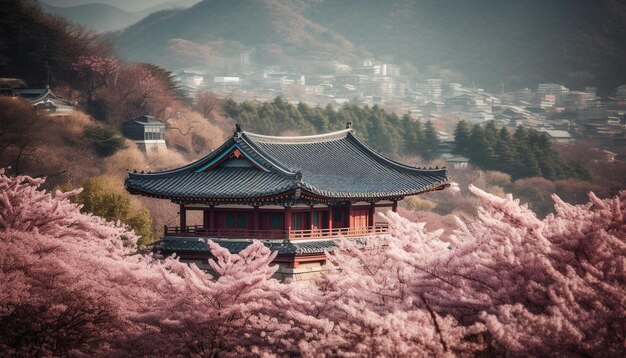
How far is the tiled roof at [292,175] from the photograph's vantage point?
121 ft

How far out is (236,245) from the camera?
3662 centimetres

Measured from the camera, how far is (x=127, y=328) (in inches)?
1144

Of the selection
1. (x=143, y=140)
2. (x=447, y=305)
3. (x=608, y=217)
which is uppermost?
(x=608, y=217)

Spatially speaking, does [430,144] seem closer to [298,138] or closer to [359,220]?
[298,138]

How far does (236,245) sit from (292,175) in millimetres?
3131

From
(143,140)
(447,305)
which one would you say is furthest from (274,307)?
(143,140)

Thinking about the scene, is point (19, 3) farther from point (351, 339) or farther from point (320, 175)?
point (351, 339)

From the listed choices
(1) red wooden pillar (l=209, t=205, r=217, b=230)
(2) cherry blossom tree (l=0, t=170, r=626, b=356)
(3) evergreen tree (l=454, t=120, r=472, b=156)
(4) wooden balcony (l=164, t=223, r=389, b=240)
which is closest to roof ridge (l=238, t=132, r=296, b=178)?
(4) wooden balcony (l=164, t=223, r=389, b=240)

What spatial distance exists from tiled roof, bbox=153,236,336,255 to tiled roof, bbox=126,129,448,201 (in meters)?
1.54

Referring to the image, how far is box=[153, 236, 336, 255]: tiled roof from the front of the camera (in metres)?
36.0

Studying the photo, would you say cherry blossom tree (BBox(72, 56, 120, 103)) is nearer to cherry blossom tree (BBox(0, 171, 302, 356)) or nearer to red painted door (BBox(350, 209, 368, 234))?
red painted door (BBox(350, 209, 368, 234))

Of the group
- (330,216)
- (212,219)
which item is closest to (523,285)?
(330,216)

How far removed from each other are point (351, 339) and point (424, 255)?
11.0ft

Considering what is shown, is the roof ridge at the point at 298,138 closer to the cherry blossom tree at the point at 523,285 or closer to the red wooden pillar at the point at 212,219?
the red wooden pillar at the point at 212,219
